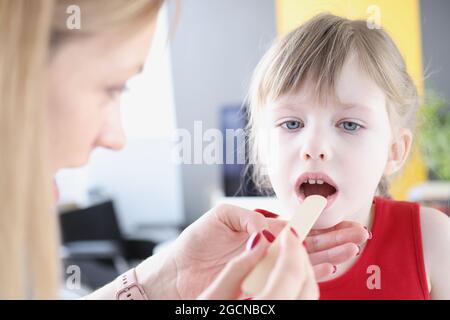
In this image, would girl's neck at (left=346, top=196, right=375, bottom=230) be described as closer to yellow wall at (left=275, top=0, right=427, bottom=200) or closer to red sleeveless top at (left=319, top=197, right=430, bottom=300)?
red sleeveless top at (left=319, top=197, right=430, bottom=300)

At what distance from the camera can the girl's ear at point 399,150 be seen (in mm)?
550

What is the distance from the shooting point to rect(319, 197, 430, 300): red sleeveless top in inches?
20.6

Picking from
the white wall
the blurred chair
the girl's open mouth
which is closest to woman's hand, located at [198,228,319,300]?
the girl's open mouth

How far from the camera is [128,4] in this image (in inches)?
19.5

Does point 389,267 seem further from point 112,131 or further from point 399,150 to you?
point 112,131

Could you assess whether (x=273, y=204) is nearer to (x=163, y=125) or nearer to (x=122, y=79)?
(x=122, y=79)

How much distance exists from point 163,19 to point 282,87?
6.1 inches

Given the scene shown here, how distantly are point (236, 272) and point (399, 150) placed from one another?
0.25 m

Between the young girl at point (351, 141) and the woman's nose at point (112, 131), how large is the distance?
146mm

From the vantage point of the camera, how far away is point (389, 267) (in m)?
0.53

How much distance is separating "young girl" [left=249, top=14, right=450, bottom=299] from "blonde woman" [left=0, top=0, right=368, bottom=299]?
38 millimetres

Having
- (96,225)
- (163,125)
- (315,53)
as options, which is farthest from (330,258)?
→ (96,225)

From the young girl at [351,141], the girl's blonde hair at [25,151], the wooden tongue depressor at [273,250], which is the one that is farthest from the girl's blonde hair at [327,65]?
the girl's blonde hair at [25,151]

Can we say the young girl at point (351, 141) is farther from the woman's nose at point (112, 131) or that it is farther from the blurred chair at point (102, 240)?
the blurred chair at point (102, 240)
